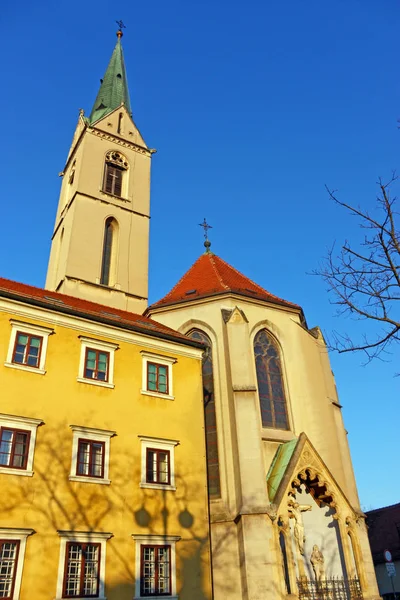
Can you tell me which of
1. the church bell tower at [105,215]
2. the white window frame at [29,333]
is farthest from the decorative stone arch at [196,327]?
the white window frame at [29,333]

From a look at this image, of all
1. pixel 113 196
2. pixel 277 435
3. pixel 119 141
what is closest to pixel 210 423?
pixel 277 435

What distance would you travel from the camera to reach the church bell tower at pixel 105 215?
2614 cm

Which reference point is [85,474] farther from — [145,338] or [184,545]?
[145,338]

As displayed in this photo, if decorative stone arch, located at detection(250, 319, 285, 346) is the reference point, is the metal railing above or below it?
below

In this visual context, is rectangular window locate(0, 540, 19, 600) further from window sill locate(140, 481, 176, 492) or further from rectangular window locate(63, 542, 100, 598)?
window sill locate(140, 481, 176, 492)

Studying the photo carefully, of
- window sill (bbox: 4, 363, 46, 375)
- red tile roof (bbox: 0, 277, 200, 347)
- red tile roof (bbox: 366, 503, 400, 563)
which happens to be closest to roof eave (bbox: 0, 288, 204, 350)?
red tile roof (bbox: 0, 277, 200, 347)

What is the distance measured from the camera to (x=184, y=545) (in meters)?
14.4

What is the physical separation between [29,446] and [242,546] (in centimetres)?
733

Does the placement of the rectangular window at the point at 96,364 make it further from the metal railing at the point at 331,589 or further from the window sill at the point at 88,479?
the metal railing at the point at 331,589

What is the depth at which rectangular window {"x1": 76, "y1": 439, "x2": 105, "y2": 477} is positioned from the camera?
13.7m

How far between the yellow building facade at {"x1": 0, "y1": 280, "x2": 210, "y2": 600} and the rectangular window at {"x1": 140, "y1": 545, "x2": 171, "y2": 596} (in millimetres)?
25

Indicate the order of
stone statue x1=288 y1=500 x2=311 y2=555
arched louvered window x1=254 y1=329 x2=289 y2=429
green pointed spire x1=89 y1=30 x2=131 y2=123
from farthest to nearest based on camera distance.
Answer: green pointed spire x1=89 y1=30 x2=131 y2=123, arched louvered window x1=254 y1=329 x2=289 y2=429, stone statue x1=288 y1=500 x2=311 y2=555

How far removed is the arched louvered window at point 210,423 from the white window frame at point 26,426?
22.7 feet

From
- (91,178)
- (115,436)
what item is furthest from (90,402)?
(91,178)
